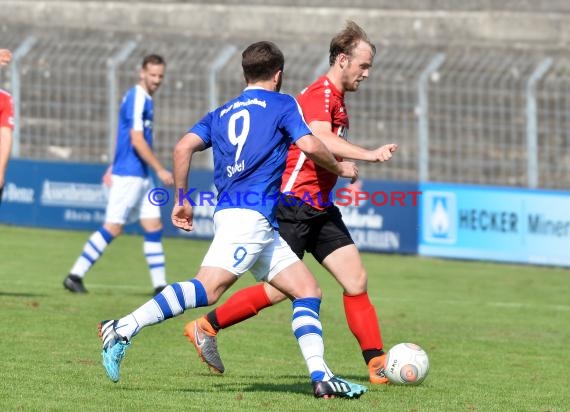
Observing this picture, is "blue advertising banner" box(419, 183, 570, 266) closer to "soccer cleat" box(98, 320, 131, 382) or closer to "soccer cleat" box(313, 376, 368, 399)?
"soccer cleat" box(313, 376, 368, 399)

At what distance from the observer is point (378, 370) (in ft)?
28.1

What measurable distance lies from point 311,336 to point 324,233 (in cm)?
124

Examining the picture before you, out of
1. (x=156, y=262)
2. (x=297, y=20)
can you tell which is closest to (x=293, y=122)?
(x=156, y=262)

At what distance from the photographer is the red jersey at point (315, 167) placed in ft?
27.9

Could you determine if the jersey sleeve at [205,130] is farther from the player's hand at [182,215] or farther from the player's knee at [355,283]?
the player's knee at [355,283]

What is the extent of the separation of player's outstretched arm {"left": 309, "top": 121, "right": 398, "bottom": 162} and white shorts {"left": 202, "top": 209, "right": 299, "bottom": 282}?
2.25ft

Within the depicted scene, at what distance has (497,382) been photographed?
886 centimetres

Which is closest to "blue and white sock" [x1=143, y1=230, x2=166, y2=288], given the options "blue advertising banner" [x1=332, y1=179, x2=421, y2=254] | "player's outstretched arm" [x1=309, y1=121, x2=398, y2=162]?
"player's outstretched arm" [x1=309, y1=121, x2=398, y2=162]

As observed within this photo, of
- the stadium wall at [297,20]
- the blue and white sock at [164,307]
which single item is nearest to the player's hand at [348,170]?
the blue and white sock at [164,307]

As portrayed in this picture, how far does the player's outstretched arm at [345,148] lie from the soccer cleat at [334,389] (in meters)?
1.29

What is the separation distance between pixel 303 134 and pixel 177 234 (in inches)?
525

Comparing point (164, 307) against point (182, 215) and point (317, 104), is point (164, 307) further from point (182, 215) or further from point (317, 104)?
point (317, 104)

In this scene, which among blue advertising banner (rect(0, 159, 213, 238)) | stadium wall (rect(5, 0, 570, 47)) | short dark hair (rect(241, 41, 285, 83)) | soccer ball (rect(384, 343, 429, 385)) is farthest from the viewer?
stadium wall (rect(5, 0, 570, 47))

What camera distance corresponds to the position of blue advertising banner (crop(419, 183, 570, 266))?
17.7 meters
